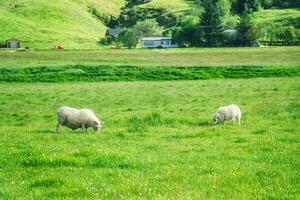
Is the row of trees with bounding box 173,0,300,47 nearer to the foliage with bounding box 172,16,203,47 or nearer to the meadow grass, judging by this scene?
the foliage with bounding box 172,16,203,47

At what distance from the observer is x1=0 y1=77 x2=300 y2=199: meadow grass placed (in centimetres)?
1225

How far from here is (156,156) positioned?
54.9 feet

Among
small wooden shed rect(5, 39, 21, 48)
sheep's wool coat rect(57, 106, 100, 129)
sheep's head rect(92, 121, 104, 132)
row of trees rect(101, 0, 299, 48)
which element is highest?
row of trees rect(101, 0, 299, 48)

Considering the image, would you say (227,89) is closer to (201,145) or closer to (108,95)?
(108,95)

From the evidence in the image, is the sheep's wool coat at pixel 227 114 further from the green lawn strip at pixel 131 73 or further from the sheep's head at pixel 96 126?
the green lawn strip at pixel 131 73

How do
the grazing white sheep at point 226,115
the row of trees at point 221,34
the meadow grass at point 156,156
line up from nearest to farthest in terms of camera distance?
1. the meadow grass at point 156,156
2. the grazing white sheep at point 226,115
3. the row of trees at point 221,34

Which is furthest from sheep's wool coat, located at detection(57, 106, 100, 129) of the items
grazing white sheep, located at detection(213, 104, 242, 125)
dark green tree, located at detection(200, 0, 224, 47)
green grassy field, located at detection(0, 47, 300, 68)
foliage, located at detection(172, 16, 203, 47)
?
foliage, located at detection(172, 16, 203, 47)

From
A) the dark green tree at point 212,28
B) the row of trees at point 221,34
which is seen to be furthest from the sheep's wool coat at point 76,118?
the dark green tree at point 212,28

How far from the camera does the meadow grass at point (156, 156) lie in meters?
12.2

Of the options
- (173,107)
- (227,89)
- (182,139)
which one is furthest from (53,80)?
(182,139)

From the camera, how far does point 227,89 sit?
5009 cm

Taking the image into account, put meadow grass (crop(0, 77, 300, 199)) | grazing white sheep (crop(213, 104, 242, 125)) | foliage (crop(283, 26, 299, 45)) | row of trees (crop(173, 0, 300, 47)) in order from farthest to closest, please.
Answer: row of trees (crop(173, 0, 300, 47)), foliage (crop(283, 26, 299, 45)), grazing white sheep (crop(213, 104, 242, 125)), meadow grass (crop(0, 77, 300, 199))

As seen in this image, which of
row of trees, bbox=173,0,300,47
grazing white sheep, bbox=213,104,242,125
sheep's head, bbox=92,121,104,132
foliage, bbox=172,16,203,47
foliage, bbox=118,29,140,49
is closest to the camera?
sheep's head, bbox=92,121,104,132

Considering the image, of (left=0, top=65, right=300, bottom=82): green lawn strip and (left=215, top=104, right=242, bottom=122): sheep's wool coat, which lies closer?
(left=215, top=104, right=242, bottom=122): sheep's wool coat
